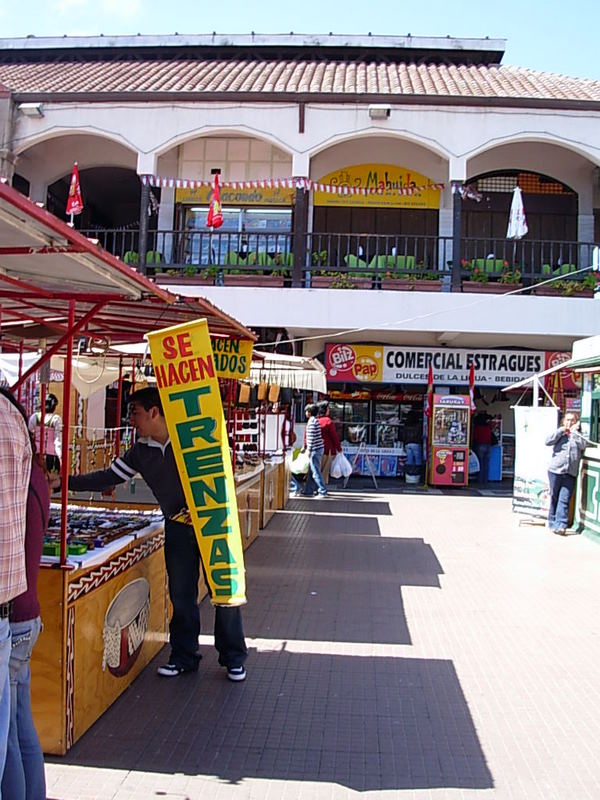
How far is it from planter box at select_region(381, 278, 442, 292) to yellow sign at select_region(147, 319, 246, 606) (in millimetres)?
11675

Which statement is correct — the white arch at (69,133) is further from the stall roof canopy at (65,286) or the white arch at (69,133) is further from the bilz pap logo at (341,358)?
the stall roof canopy at (65,286)

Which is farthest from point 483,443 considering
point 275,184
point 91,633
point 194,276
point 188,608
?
point 91,633

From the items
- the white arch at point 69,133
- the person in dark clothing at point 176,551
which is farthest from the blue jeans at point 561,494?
the white arch at point 69,133

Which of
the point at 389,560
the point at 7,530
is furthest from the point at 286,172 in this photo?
the point at 7,530

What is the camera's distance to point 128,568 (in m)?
4.34

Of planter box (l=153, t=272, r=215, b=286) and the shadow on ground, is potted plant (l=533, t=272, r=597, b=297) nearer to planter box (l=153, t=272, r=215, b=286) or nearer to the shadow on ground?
planter box (l=153, t=272, r=215, b=286)

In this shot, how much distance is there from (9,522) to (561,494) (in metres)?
9.15

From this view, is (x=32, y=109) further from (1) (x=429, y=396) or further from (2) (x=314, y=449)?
(1) (x=429, y=396)

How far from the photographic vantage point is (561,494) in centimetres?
1018

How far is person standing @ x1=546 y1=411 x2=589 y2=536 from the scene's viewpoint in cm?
989

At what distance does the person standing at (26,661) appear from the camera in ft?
8.56

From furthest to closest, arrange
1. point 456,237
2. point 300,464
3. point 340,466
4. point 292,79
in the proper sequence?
point 292,79
point 456,237
point 340,466
point 300,464

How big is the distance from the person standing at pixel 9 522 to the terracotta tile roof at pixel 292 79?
1412cm

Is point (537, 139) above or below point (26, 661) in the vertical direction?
above
